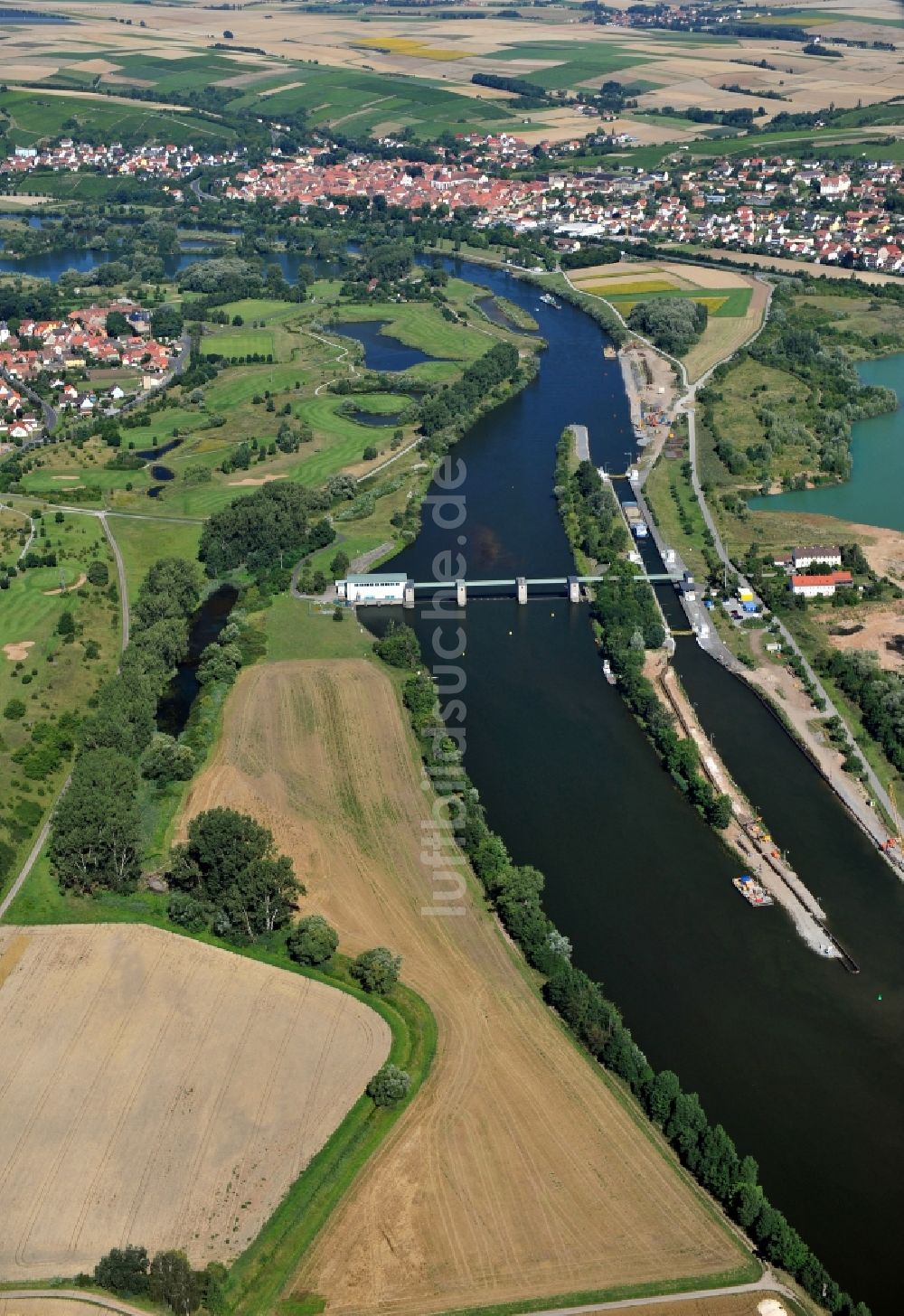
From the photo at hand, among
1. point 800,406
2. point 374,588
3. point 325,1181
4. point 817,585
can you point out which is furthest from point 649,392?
point 325,1181

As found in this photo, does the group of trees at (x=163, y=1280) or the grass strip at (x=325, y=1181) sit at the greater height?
the group of trees at (x=163, y=1280)

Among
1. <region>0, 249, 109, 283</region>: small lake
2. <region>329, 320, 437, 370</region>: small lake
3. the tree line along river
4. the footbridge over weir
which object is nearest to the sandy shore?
<region>329, 320, 437, 370</region>: small lake

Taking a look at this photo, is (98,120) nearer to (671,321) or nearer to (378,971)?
(671,321)

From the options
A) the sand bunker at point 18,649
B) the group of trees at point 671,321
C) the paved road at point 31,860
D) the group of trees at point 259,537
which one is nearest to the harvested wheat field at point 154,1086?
the paved road at point 31,860

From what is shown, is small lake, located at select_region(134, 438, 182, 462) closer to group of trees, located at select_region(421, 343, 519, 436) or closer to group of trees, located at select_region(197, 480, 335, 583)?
group of trees, located at select_region(197, 480, 335, 583)

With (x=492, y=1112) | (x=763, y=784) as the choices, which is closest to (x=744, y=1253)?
(x=492, y=1112)

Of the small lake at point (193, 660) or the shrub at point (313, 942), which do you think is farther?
the small lake at point (193, 660)

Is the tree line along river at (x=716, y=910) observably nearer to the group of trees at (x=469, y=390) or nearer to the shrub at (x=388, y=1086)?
the shrub at (x=388, y=1086)

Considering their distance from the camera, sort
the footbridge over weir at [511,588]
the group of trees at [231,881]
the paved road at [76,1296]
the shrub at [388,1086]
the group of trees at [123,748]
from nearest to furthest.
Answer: the paved road at [76,1296], the shrub at [388,1086], the group of trees at [231,881], the group of trees at [123,748], the footbridge over weir at [511,588]
